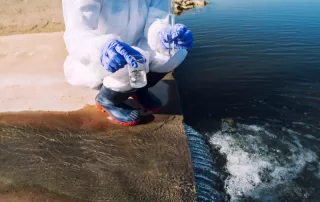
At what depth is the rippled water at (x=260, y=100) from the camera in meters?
2.39

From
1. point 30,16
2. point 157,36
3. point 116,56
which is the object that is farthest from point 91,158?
point 30,16

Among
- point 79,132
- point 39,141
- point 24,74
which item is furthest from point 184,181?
point 24,74

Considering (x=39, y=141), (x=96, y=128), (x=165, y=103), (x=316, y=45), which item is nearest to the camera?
(x=39, y=141)

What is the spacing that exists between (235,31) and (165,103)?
132 inches

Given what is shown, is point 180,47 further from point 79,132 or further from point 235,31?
point 235,31

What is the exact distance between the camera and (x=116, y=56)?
2.24 metres

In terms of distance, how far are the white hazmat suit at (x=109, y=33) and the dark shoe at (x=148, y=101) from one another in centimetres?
28

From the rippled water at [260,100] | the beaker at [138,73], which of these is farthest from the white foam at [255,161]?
the beaker at [138,73]

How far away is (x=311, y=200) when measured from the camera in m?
2.19

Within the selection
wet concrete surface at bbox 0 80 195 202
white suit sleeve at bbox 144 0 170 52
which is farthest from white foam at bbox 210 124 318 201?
white suit sleeve at bbox 144 0 170 52

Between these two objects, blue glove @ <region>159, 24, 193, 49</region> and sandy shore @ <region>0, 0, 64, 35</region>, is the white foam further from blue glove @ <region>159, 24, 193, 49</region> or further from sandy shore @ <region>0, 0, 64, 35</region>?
sandy shore @ <region>0, 0, 64, 35</region>

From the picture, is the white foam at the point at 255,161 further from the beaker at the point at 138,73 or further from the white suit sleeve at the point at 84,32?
the white suit sleeve at the point at 84,32

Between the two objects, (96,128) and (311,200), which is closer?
(311,200)

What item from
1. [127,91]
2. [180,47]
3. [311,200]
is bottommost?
[311,200]
